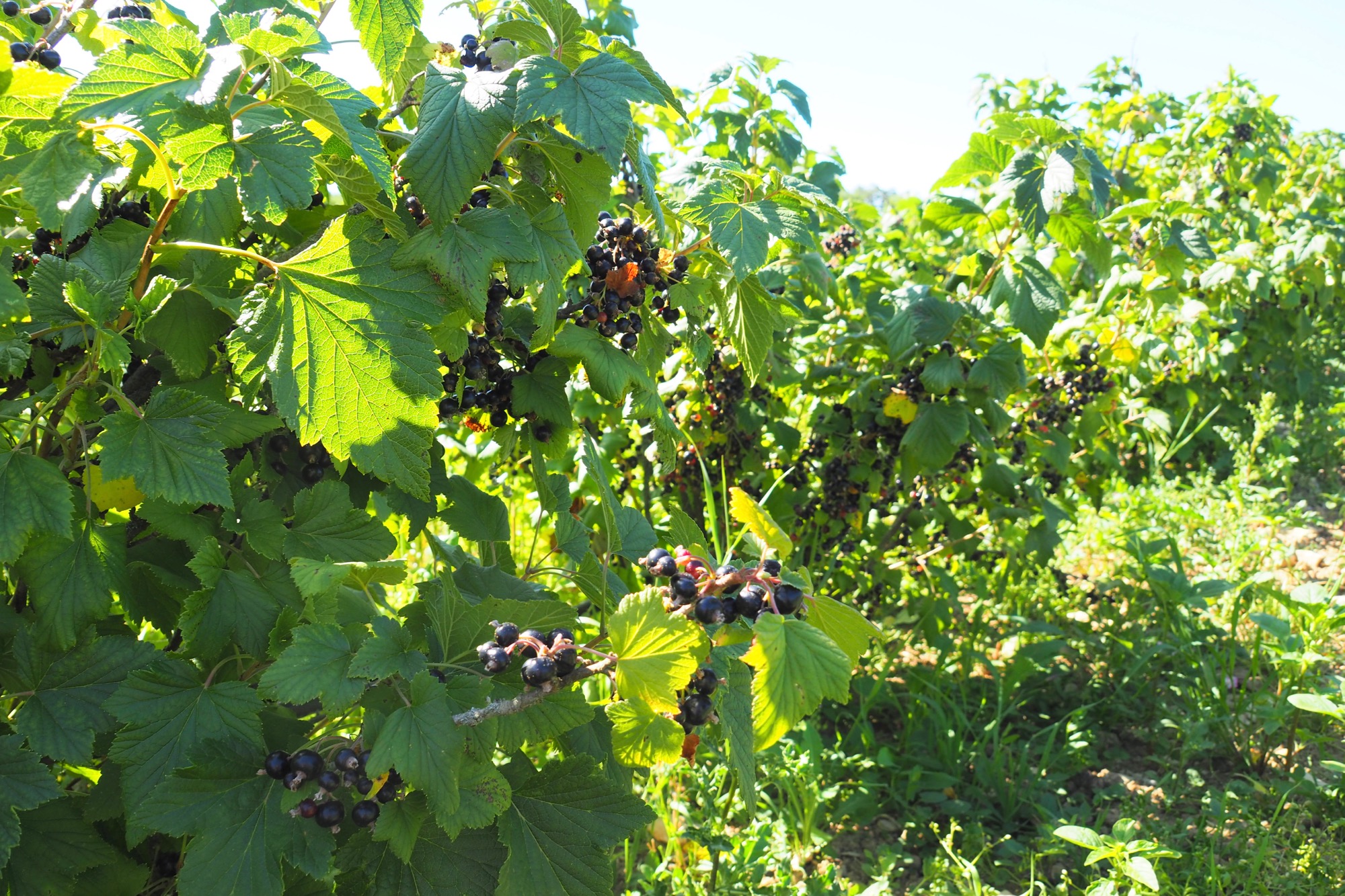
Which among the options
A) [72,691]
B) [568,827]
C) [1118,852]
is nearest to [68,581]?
[72,691]

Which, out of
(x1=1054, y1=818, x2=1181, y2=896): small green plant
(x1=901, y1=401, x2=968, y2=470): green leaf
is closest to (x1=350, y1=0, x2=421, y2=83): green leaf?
(x1=901, y1=401, x2=968, y2=470): green leaf

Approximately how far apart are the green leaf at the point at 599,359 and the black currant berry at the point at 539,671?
51cm

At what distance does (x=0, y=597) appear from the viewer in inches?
51.3

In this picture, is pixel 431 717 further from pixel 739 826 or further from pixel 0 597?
pixel 739 826

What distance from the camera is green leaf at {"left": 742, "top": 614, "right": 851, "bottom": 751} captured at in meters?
0.98

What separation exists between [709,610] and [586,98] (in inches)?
27.7

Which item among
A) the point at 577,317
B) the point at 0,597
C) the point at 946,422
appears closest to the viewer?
the point at 0,597

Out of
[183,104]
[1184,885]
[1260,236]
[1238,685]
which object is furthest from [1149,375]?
[183,104]

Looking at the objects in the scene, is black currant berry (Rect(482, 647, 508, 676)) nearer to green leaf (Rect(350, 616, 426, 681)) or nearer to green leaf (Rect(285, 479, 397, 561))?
green leaf (Rect(350, 616, 426, 681))

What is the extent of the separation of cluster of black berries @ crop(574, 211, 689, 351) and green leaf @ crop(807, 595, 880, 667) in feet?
2.12

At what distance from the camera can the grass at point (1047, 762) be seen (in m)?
2.64

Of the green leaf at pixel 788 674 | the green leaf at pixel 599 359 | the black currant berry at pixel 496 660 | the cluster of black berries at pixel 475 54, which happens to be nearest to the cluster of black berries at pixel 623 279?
the green leaf at pixel 599 359

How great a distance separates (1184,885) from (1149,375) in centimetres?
283

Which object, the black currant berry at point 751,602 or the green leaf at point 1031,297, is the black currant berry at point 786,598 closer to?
the black currant berry at point 751,602
